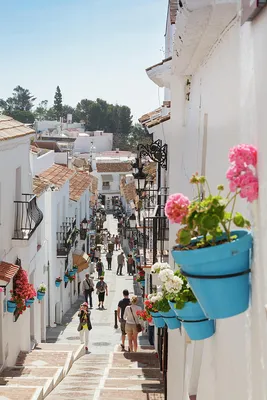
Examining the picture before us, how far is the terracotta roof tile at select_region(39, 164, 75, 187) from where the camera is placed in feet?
75.8

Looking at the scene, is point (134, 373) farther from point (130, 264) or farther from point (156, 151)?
point (130, 264)

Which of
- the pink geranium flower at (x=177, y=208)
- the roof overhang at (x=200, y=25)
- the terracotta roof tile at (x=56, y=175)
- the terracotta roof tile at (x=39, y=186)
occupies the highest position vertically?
the roof overhang at (x=200, y=25)

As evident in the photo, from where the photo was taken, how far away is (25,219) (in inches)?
602

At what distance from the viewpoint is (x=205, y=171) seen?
600 cm

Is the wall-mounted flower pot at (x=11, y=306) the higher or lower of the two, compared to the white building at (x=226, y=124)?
lower

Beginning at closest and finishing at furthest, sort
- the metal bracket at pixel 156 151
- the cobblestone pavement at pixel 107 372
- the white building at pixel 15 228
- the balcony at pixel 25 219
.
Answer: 1. the cobblestone pavement at pixel 107 372
2. the white building at pixel 15 228
3. the metal bracket at pixel 156 151
4. the balcony at pixel 25 219

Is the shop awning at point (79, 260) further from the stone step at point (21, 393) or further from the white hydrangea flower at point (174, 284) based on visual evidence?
the white hydrangea flower at point (174, 284)

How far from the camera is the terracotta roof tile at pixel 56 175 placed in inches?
910

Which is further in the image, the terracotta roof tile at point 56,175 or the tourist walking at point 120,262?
the tourist walking at point 120,262

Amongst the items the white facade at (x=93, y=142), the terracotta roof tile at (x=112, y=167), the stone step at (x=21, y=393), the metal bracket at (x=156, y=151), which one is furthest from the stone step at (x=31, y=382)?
the white facade at (x=93, y=142)

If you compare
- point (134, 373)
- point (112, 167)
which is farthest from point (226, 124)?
point (112, 167)

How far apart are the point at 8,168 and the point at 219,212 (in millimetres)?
11018

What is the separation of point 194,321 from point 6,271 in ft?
26.9

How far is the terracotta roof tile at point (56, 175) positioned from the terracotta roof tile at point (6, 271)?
9.81 m
